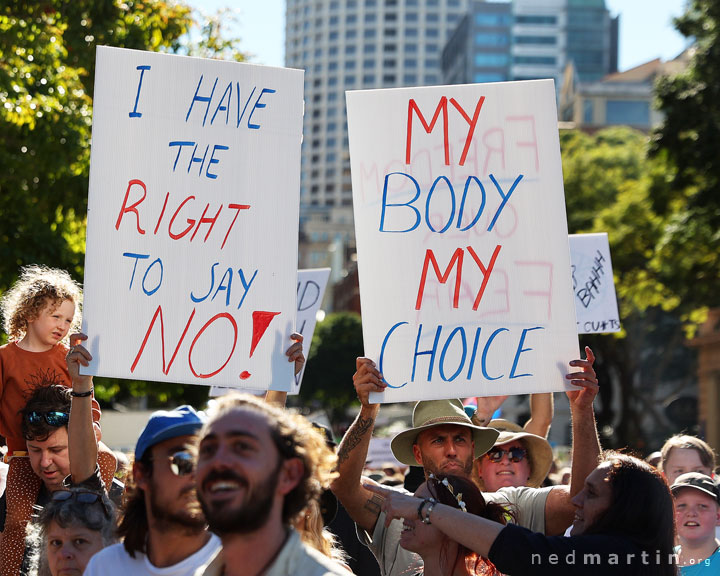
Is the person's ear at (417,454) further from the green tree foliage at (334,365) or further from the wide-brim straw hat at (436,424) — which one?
the green tree foliage at (334,365)

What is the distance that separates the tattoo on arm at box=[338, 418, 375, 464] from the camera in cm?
445

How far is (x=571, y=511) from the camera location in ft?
14.8

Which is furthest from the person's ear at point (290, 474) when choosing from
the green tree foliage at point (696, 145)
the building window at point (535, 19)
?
the building window at point (535, 19)

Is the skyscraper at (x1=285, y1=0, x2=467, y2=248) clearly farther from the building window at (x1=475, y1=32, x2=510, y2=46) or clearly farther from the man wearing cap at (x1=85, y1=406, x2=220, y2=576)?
the man wearing cap at (x1=85, y1=406, x2=220, y2=576)

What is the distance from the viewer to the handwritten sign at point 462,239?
14.8 feet

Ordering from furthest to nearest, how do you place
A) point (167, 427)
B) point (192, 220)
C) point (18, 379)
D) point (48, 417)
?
1. point (18, 379)
2. point (48, 417)
3. point (192, 220)
4. point (167, 427)

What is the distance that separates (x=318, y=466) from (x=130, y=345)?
141 cm

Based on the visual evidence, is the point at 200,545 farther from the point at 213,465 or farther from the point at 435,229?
the point at 435,229

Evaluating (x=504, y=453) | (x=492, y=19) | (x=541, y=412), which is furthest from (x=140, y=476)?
(x=492, y=19)

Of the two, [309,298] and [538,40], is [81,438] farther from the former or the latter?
[538,40]

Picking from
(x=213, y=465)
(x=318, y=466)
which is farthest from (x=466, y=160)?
(x=213, y=465)

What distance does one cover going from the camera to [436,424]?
497 cm

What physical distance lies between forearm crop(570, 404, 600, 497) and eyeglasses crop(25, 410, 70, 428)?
1.96m

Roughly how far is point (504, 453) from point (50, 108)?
646 centimetres
